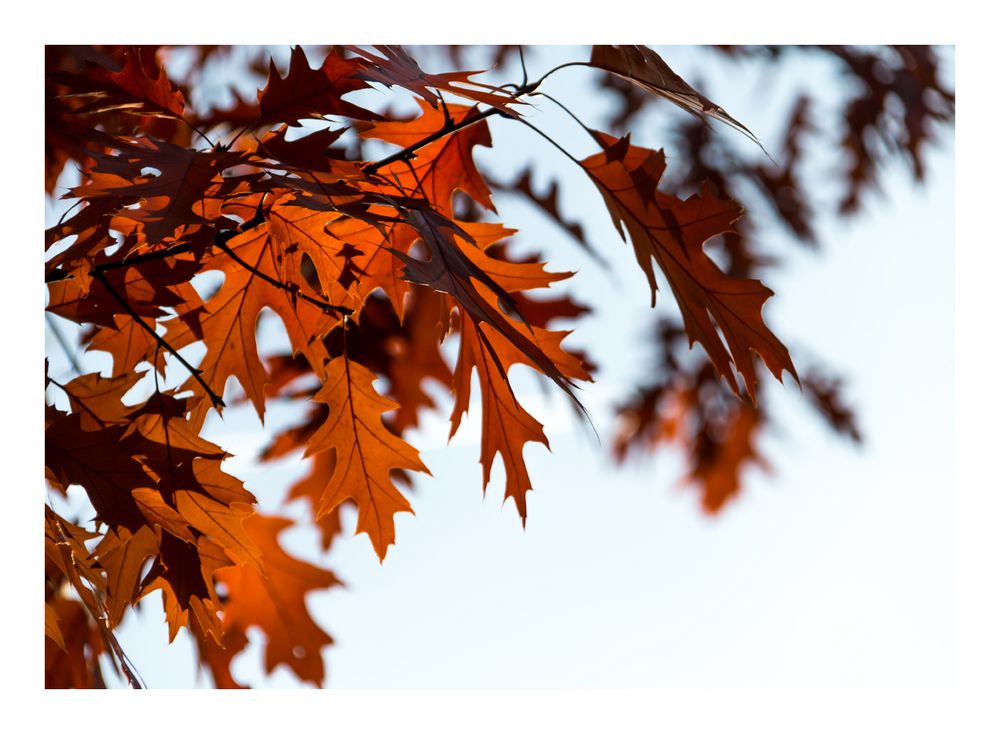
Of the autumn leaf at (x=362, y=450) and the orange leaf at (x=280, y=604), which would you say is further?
the orange leaf at (x=280, y=604)

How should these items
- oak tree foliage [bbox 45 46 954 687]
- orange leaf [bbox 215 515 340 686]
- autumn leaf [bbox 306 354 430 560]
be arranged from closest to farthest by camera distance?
oak tree foliage [bbox 45 46 954 687]
autumn leaf [bbox 306 354 430 560]
orange leaf [bbox 215 515 340 686]

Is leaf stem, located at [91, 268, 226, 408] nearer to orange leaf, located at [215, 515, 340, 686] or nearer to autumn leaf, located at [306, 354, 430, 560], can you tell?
autumn leaf, located at [306, 354, 430, 560]

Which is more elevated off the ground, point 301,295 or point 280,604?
point 301,295

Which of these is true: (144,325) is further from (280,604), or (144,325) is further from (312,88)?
(280,604)

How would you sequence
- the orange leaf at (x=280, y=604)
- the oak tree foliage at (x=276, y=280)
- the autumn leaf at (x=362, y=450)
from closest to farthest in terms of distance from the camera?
the oak tree foliage at (x=276, y=280), the autumn leaf at (x=362, y=450), the orange leaf at (x=280, y=604)

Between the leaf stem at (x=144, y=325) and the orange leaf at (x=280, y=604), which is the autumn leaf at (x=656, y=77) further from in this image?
the orange leaf at (x=280, y=604)

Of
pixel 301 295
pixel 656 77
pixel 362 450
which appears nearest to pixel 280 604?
pixel 362 450

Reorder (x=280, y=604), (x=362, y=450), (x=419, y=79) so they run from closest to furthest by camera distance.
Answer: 1. (x=419, y=79)
2. (x=362, y=450)
3. (x=280, y=604)

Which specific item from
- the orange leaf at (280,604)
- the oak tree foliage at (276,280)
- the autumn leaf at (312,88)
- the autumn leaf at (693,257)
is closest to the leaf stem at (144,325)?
the oak tree foliage at (276,280)

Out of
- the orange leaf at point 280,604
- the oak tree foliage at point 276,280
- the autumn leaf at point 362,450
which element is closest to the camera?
the oak tree foliage at point 276,280

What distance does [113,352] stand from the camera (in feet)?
2.57

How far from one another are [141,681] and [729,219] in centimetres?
58

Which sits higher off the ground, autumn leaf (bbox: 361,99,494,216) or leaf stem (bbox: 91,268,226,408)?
autumn leaf (bbox: 361,99,494,216)

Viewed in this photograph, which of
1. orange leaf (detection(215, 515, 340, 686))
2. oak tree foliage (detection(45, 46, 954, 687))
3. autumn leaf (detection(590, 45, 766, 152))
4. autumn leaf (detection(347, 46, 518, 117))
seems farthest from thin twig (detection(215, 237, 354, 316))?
orange leaf (detection(215, 515, 340, 686))
